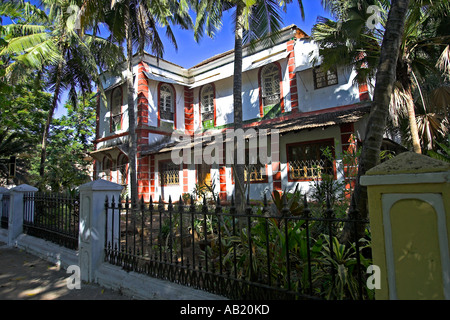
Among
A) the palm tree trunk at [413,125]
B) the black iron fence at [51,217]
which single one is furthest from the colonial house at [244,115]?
the black iron fence at [51,217]

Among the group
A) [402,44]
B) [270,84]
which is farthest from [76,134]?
[402,44]

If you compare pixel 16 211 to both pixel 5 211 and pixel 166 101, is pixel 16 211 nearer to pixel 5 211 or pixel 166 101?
pixel 5 211

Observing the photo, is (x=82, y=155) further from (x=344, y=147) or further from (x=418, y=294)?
(x=418, y=294)

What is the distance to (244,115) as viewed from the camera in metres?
12.8

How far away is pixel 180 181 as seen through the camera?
13.6m

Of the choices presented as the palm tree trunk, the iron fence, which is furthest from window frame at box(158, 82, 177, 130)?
the iron fence

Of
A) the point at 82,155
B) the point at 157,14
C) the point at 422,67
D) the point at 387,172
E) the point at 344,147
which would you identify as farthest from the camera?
the point at 82,155

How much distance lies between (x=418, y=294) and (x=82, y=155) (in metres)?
21.7

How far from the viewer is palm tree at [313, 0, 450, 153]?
7.26 meters

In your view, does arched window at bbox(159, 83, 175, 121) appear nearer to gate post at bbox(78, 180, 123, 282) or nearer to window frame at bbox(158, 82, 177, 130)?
window frame at bbox(158, 82, 177, 130)

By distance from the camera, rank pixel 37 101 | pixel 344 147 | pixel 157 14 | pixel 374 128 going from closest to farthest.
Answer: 1. pixel 374 128
2. pixel 344 147
3. pixel 157 14
4. pixel 37 101

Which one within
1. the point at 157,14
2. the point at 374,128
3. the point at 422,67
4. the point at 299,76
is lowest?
the point at 374,128
